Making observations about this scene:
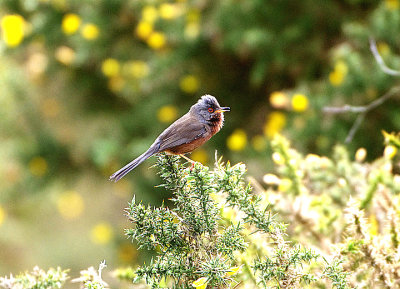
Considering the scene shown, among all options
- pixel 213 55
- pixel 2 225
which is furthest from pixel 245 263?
pixel 2 225

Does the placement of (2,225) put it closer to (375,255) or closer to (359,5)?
(359,5)

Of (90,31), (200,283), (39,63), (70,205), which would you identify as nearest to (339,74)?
(90,31)

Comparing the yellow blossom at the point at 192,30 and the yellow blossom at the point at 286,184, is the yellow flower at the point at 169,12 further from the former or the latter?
the yellow blossom at the point at 286,184

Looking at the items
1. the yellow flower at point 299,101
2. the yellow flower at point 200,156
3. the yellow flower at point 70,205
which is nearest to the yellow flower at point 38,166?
the yellow flower at point 70,205

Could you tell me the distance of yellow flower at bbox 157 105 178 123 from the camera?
158 inches

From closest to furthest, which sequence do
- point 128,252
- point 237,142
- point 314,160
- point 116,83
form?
1. point 314,160
2. point 237,142
3. point 116,83
4. point 128,252

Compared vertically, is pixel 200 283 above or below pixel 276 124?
below

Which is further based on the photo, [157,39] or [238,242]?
[157,39]

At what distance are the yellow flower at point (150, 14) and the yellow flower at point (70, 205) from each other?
2.03 metres

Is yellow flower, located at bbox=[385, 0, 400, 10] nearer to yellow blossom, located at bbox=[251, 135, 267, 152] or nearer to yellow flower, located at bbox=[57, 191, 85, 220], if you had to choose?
yellow blossom, located at bbox=[251, 135, 267, 152]

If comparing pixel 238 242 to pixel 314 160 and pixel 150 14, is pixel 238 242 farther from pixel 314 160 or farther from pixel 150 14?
pixel 150 14

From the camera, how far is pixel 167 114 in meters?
4.04

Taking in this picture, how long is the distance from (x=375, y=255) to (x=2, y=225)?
4.54 m

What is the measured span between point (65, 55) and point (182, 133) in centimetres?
294
